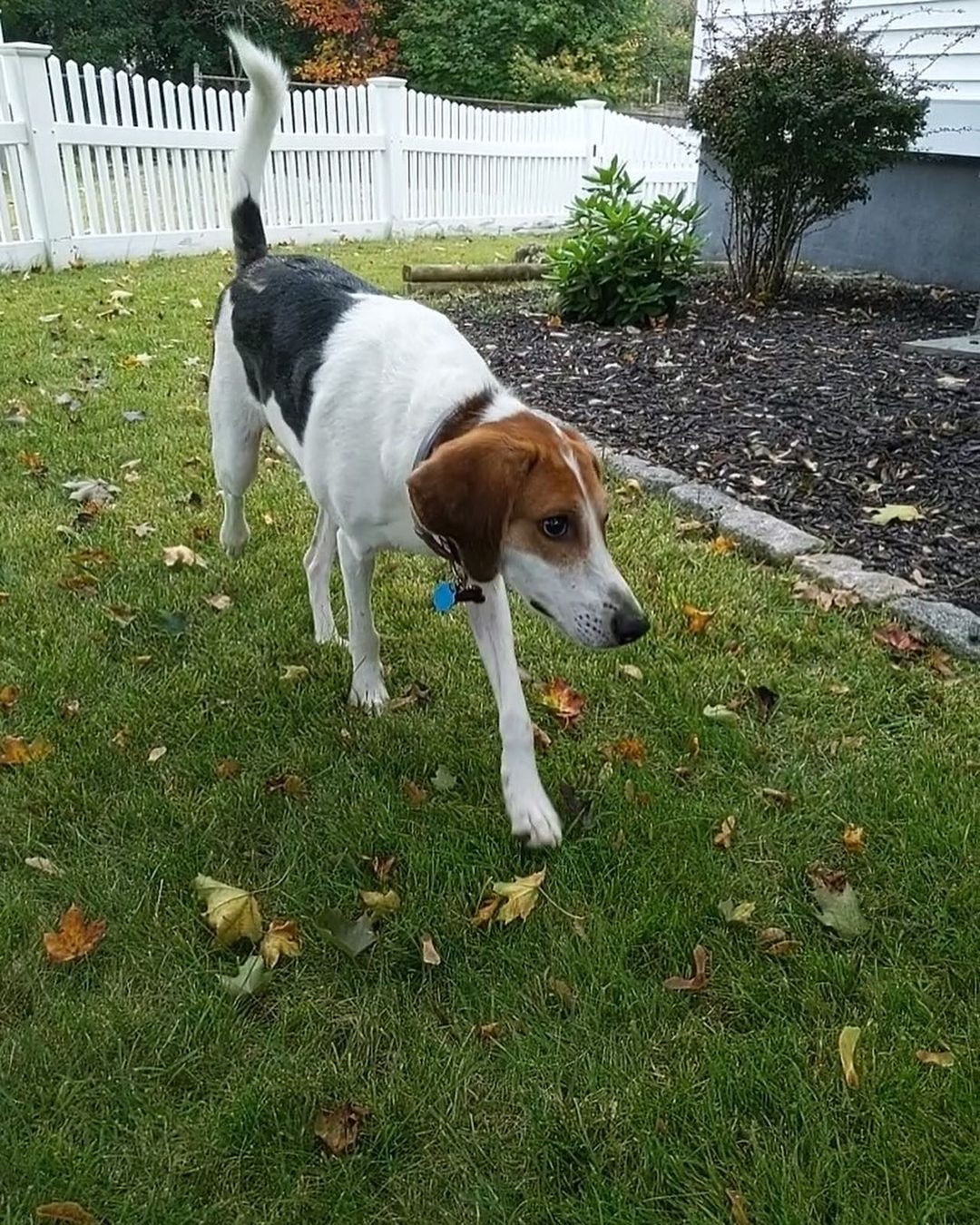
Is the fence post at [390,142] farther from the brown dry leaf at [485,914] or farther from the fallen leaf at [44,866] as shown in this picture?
the brown dry leaf at [485,914]

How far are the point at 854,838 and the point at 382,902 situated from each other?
120 centimetres

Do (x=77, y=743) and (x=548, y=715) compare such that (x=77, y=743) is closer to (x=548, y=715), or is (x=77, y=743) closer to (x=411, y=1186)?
(x=548, y=715)

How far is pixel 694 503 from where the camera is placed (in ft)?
15.1

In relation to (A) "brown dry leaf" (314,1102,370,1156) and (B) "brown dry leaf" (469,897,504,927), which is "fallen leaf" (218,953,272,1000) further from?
(B) "brown dry leaf" (469,897,504,927)

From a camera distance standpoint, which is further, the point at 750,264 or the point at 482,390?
the point at 750,264

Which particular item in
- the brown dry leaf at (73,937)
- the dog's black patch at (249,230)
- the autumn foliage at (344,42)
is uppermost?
the autumn foliage at (344,42)

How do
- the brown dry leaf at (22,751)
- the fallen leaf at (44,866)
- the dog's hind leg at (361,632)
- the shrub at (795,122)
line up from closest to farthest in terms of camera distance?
the fallen leaf at (44,866)
the brown dry leaf at (22,751)
the dog's hind leg at (361,632)
the shrub at (795,122)

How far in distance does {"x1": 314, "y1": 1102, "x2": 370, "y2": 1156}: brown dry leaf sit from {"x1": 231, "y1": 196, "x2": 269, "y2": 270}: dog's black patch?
3201 millimetres

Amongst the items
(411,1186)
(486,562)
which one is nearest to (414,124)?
(486,562)

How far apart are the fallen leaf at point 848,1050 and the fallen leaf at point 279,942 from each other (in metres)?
1.18

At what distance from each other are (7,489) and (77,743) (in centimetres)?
224

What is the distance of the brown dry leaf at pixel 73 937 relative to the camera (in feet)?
7.63

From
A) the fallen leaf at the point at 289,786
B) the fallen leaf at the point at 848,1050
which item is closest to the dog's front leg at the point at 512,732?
the fallen leaf at the point at 289,786

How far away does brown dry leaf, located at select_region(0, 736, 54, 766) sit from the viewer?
298 centimetres
